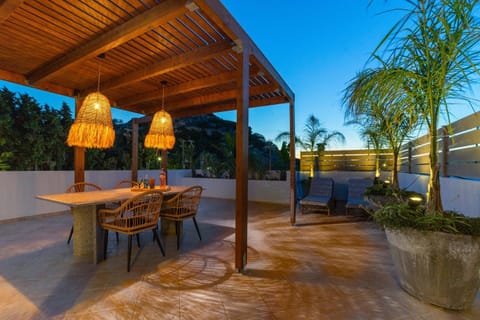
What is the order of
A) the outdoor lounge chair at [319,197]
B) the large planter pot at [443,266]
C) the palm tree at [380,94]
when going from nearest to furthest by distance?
the large planter pot at [443,266] → the palm tree at [380,94] → the outdoor lounge chair at [319,197]

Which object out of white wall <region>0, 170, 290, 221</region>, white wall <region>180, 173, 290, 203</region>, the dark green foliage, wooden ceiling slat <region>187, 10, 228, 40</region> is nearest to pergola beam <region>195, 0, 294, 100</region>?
wooden ceiling slat <region>187, 10, 228, 40</region>

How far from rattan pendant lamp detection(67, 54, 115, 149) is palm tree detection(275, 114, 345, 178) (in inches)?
183

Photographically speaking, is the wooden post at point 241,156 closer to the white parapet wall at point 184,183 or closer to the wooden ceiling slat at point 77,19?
the wooden ceiling slat at point 77,19

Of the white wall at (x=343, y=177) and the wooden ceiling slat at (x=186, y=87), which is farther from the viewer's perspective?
the white wall at (x=343, y=177)

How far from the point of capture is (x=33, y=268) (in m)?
2.29

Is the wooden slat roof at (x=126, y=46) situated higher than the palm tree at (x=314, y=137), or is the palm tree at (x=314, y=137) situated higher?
the wooden slat roof at (x=126, y=46)

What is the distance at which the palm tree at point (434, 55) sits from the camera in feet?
4.77

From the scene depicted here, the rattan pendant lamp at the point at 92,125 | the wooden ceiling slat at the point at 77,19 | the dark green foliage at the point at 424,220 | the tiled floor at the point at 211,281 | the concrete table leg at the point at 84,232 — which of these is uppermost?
the wooden ceiling slat at the point at 77,19

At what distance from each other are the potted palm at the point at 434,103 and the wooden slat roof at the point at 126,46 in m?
1.51

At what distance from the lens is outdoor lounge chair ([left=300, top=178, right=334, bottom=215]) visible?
4.73 metres

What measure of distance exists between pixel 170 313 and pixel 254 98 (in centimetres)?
405

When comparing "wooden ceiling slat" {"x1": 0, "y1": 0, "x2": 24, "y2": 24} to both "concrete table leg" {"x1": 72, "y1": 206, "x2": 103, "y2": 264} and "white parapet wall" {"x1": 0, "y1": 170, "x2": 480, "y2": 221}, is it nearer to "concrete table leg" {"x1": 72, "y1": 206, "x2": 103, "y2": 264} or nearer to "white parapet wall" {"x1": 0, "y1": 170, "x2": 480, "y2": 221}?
"concrete table leg" {"x1": 72, "y1": 206, "x2": 103, "y2": 264}

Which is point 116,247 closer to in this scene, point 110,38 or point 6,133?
point 110,38

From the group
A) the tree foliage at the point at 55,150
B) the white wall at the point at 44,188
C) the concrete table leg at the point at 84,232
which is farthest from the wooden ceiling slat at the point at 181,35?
the tree foliage at the point at 55,150
